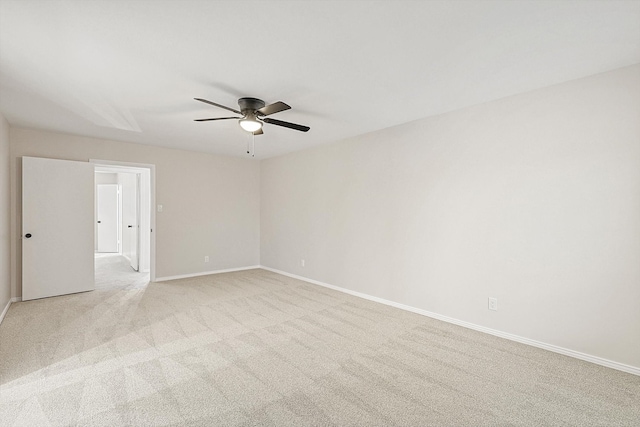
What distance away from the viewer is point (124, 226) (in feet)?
26.5

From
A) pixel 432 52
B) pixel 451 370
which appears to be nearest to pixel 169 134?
pixel 432 52

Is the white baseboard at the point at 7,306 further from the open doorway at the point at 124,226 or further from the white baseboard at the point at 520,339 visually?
the white baseboard at the point at 520,339

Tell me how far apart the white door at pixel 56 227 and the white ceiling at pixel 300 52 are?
116 centimetres

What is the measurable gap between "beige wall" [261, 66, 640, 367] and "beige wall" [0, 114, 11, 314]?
14.3 feet

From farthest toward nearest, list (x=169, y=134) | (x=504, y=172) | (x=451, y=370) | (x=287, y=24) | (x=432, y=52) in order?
(x=169, y=134) < (x=504, y=172) < (x=451, y=370) < (x=432, y=52) < (x=287, y=24)

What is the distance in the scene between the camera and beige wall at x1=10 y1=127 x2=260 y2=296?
14.3 feet

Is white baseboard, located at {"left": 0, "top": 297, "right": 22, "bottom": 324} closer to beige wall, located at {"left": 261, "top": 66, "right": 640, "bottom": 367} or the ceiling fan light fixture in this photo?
the ceiling fan light fixture

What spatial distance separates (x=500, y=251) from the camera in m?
3.12

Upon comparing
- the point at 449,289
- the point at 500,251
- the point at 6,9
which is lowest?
the point at 449,289

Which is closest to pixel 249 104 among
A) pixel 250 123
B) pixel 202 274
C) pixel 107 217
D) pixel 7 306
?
pixel 250 123

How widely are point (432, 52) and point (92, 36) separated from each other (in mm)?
2311

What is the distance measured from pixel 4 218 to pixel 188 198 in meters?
2.44

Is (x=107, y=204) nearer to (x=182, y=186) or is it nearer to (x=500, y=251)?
(x=182, y=186)

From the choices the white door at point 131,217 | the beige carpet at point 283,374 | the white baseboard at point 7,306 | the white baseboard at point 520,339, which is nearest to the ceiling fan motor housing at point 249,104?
the beige carpet at point 283,374
